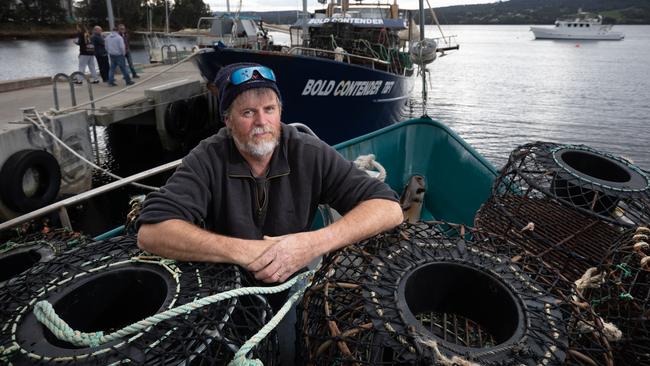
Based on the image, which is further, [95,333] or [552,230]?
[552,230]

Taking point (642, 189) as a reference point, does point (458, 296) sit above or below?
below

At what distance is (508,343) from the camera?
1272mm

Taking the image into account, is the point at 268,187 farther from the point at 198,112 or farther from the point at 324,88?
the point at 198,112

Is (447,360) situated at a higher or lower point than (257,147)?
lower

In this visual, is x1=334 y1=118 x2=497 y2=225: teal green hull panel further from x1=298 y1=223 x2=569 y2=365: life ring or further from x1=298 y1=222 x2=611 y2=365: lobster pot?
x1=298 y1=223 x2=569 y2=365: life ring

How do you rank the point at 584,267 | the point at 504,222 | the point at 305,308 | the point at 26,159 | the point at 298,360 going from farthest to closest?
the point at 26,159 → the point at 504,222 → the point at 584,267 → the point at 298,360 → the point at 305,308

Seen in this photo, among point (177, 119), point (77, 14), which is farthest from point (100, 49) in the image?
point (77, 14)

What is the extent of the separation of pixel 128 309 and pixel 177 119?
445 inches

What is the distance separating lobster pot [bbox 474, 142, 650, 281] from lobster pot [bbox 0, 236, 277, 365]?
1.93 metres

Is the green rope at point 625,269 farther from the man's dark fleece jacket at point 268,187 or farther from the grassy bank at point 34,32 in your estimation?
the grassy bank at point 34,32

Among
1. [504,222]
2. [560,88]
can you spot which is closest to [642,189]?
[504,222]

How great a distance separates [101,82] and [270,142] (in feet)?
46.4

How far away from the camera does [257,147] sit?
77.3 inches

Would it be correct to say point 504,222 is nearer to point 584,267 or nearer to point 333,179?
point 584,267
